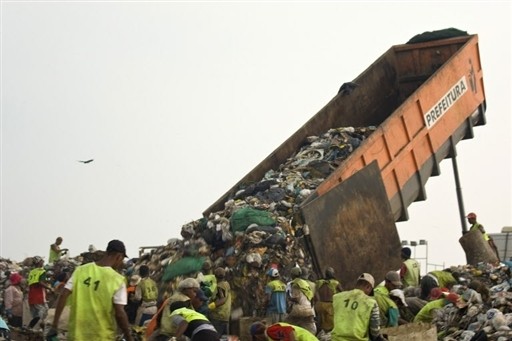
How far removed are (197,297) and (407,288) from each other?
12.5ft

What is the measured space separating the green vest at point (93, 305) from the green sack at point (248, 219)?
6.15 metres

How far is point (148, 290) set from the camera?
11.9 metres

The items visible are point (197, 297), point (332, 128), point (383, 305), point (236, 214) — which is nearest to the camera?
point (197, 297)

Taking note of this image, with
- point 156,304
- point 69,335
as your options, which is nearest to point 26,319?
point 156,304

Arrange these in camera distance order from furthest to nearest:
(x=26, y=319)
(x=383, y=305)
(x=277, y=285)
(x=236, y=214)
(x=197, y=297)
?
1. (x=26, y=319)
2. (x=236, y=214)
3. (x=277, y=285)
4. (x=383, y=305)
5. (x=197, y=297)

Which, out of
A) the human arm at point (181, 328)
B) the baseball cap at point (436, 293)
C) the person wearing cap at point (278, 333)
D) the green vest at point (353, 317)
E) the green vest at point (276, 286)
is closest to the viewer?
the person wearing cap at point (278, 333)

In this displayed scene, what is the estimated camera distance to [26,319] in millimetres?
13898

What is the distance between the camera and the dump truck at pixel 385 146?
494 inches

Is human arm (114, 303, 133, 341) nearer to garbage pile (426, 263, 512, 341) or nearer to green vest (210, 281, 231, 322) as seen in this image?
garbage pile (426, 263, 512, 341)

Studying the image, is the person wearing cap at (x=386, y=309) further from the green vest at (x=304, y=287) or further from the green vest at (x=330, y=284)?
the green vest at (x=330, y=284)

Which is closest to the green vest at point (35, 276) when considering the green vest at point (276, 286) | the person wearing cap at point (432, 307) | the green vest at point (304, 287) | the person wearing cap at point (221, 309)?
the person wearing cap at point (221, 309)

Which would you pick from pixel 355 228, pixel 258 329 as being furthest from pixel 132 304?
pixel 258 329

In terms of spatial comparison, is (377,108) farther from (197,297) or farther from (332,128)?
(197,297)

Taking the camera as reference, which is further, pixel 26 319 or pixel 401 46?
pixel 401 46
